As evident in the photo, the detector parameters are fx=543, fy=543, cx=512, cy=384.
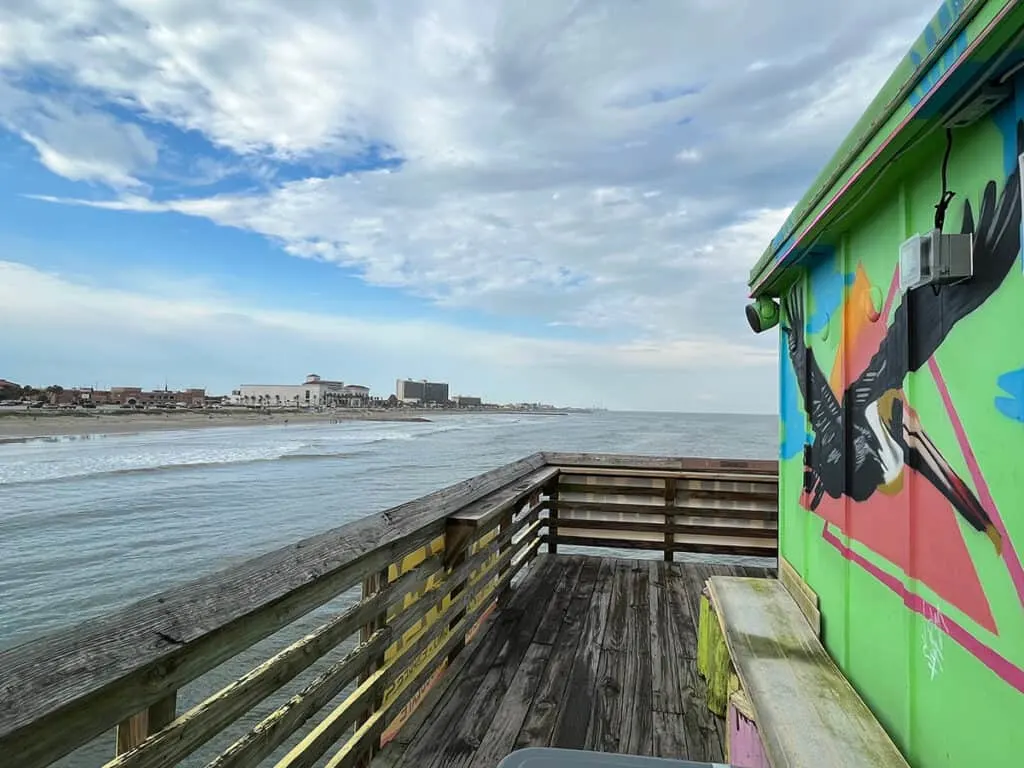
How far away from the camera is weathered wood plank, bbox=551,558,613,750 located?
2.37 meters

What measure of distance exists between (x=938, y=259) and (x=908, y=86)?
38cm

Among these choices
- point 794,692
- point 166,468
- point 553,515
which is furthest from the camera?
point 166,468

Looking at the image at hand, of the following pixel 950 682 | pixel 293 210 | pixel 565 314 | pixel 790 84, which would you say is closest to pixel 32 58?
pixel 293 210

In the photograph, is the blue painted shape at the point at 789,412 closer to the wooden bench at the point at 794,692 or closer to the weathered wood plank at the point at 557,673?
the wooden bench at the point at 794,692

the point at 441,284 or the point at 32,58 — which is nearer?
the point at 32,58

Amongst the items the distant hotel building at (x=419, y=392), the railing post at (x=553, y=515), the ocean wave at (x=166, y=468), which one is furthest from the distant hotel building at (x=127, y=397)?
the railing post at (x=553, y=515)

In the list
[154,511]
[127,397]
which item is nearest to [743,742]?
[154,511]

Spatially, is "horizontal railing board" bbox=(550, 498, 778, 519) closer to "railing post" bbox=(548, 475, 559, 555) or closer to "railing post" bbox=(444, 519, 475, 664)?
"railing post" bbox=(548, 475, 559, 555)

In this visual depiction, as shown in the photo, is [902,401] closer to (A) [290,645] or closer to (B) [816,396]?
(B) [816,396]

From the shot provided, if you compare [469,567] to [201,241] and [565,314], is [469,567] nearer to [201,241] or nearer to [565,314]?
[201,241]

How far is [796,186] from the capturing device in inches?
285

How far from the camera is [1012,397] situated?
1053 millimetres

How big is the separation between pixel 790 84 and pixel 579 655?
5703 millimetres

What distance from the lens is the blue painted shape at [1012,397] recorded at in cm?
103
